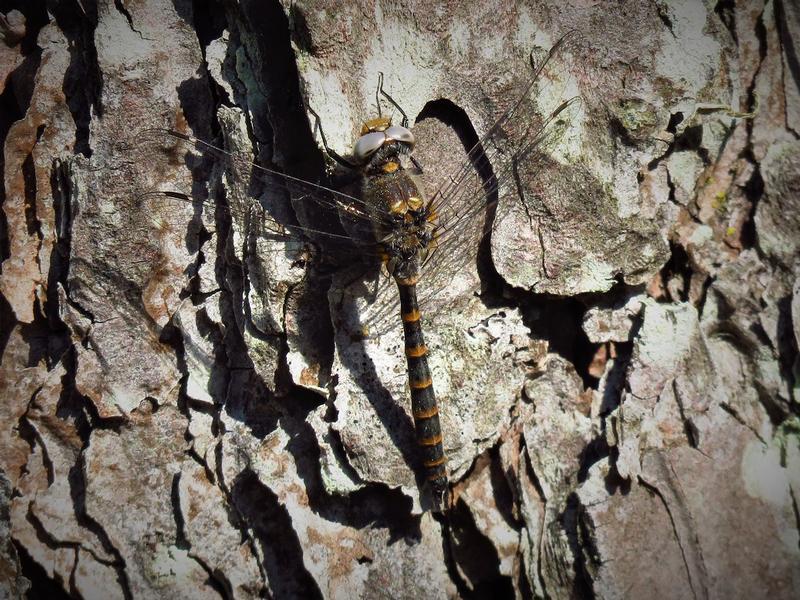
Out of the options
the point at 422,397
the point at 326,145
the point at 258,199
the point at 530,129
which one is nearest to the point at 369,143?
the point at 326,145

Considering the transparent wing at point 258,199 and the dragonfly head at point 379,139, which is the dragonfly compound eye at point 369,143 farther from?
the transparent wing at point 258,199

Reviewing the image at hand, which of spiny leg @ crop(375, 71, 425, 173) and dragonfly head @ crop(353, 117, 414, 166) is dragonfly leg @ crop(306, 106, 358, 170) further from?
spiny leg @ crop(375, 71, 425, 173)

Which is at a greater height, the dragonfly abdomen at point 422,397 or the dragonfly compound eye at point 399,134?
the dragonfly compound eye at point 399,134

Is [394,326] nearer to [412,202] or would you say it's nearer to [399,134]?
[412,202]

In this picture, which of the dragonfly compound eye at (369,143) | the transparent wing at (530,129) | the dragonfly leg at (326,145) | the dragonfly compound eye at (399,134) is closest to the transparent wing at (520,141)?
the transparent wing at (530,129)

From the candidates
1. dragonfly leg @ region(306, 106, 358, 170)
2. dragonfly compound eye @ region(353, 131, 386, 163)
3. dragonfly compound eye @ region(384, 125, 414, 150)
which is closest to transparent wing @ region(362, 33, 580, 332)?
dragonfly compound eye @ region(384, 125, 414, 150)
